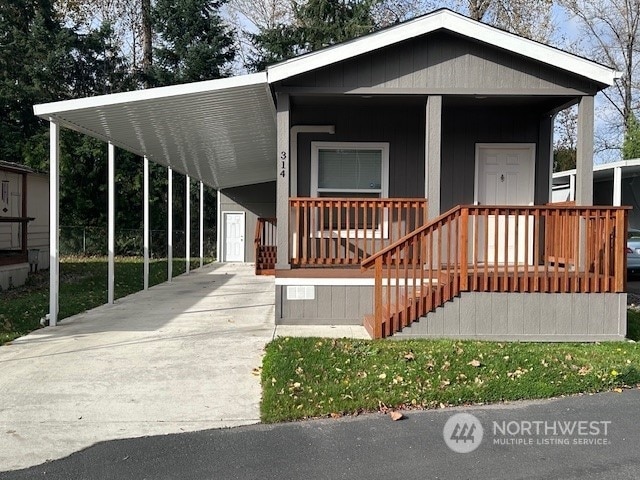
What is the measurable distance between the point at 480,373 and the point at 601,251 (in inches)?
127

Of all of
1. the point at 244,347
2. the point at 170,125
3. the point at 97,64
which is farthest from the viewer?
the point at 97,64

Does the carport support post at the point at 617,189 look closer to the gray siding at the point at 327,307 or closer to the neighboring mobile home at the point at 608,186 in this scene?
the neighboring mobile home at the point at 608,186

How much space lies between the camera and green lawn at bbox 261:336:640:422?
201 inches

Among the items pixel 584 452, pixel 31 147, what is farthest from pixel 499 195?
pixel 31 147

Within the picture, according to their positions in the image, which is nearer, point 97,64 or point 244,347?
point 244,347

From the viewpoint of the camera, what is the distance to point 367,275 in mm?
8234


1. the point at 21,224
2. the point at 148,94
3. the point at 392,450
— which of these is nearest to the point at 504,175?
the point at 148,94

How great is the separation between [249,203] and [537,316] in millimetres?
16632

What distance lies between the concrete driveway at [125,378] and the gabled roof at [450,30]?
12.0 feet

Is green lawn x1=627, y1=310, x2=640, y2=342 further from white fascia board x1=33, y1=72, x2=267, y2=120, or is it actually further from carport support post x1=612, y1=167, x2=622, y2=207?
carport support post x1=612, y1=167, x2=622, y2=207

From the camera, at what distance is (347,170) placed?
998 cm

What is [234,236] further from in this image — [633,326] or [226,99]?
[633,326]

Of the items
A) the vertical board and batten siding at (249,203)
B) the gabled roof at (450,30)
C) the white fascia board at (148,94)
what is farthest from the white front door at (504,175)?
the vertical board and batten siding at (249,203)

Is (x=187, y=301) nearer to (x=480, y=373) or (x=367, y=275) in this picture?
(x=367, y=275)
